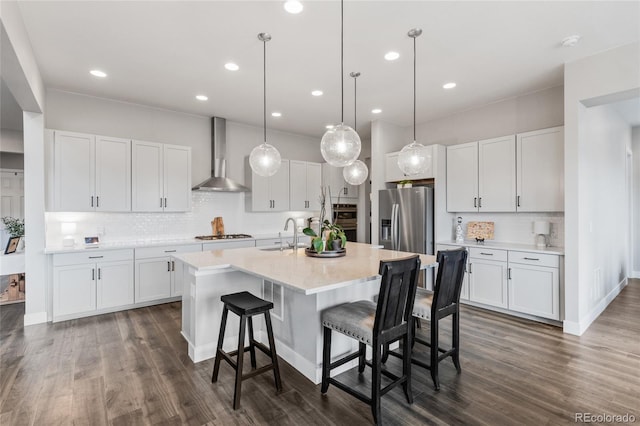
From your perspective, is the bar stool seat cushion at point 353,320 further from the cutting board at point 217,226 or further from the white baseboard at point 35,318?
the white baseboard at point 35,318

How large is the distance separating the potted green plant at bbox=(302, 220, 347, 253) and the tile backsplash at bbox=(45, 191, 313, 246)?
9.17ft

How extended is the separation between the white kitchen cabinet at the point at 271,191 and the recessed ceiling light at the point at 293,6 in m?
3.22

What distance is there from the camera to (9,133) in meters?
5.98

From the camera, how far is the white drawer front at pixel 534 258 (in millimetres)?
3668

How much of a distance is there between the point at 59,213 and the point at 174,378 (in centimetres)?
313

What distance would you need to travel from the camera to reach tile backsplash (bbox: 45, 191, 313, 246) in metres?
4.36

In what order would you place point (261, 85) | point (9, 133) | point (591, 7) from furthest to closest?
point (9, 133) → point (261, 85) → point (591, 7)

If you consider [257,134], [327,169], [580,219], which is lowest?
[580,219]

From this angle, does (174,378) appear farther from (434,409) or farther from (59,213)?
(59,213)

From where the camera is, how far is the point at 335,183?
6570 mm

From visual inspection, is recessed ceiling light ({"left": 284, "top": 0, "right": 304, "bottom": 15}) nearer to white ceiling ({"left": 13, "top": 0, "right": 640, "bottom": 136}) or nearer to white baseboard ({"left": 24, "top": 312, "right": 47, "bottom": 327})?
white ceiling ({"left": 13, "top": 0, "right": 640, "bottom": 136})

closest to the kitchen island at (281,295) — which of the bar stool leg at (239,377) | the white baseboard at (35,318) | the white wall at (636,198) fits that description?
the bar stool leg at (239,377)

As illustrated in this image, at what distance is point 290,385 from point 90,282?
10.2 ft

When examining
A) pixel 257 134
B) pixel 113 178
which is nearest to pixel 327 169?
pixel 257 134
